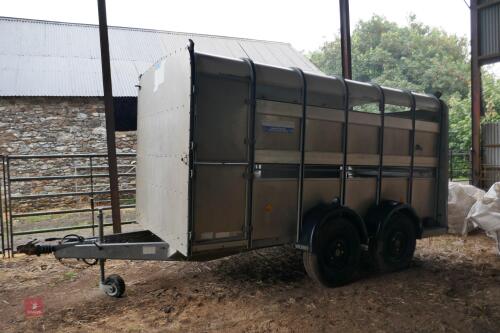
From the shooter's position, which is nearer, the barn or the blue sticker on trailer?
the blue sticker on trailer

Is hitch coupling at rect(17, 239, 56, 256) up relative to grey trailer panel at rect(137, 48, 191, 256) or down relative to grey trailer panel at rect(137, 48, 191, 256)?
down

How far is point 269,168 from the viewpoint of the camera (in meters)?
4.04

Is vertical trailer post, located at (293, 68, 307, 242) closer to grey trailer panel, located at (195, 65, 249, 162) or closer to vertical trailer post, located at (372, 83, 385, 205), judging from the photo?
grey trailer panel, located at (195, 65, 249, 162)

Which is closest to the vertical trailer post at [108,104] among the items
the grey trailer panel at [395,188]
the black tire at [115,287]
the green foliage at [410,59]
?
the black tire at [115,287]

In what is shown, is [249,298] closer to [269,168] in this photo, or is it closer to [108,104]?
[269,168]

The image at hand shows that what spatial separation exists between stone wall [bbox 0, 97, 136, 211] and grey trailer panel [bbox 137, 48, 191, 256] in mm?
8485

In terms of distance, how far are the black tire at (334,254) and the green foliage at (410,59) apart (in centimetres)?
2000

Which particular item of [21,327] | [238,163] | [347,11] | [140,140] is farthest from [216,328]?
[347,11]

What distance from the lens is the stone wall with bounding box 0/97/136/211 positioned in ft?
40.8

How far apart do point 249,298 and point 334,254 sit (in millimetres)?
1093

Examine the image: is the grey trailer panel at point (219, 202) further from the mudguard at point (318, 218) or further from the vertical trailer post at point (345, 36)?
the vertical trailer post at point (345, 36)

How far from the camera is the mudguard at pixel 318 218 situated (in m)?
4.10

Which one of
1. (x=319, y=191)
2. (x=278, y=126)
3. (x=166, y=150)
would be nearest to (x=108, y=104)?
(x=166, y=150)

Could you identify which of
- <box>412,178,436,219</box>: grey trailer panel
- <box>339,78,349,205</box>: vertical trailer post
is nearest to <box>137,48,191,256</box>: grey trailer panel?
<box>339,78,349,205</box>: vertical trailer post
